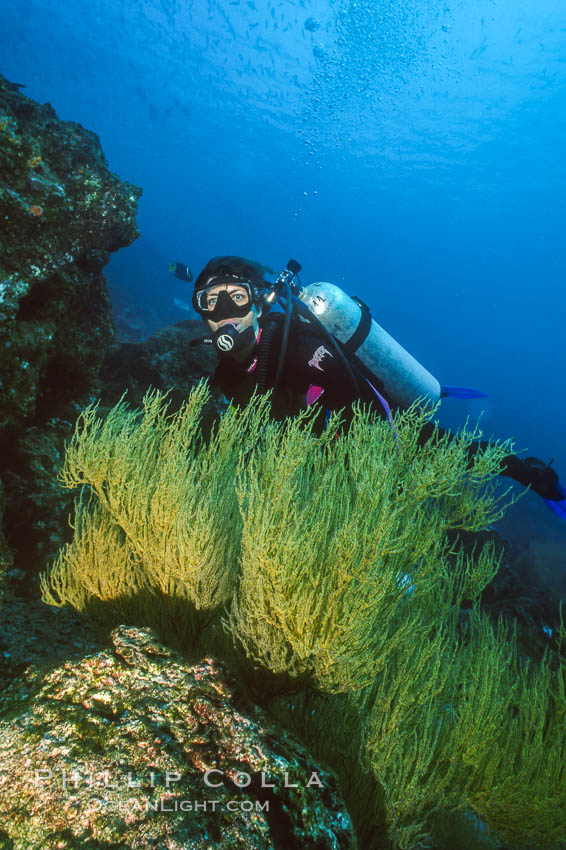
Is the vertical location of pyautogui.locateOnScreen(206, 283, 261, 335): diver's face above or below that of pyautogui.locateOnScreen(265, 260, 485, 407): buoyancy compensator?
below

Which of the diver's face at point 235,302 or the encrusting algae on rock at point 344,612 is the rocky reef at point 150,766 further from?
the diver's face at point 235,302

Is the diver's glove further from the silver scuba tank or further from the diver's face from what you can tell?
the diver's face

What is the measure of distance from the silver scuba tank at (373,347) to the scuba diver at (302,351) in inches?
0.6

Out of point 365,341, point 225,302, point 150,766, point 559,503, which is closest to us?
point 150,766

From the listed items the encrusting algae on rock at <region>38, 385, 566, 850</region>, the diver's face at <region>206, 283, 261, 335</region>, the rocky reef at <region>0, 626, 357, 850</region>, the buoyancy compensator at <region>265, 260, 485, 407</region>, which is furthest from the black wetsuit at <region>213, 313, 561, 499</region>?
the rocky reef at <region>0, 626, 357, 850</region>

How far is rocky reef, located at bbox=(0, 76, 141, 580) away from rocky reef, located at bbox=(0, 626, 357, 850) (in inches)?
69.7

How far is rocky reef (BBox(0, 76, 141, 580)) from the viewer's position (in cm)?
344

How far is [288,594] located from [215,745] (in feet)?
2.03

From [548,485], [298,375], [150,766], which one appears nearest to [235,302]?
[298,375]

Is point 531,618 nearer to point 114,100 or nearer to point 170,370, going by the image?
point 170,370

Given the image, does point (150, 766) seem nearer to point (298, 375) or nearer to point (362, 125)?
point (298, 375)

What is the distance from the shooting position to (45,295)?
404 cm

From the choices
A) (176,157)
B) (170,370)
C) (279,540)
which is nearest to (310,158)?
(176,157)

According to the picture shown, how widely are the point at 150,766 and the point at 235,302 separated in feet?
14.3
